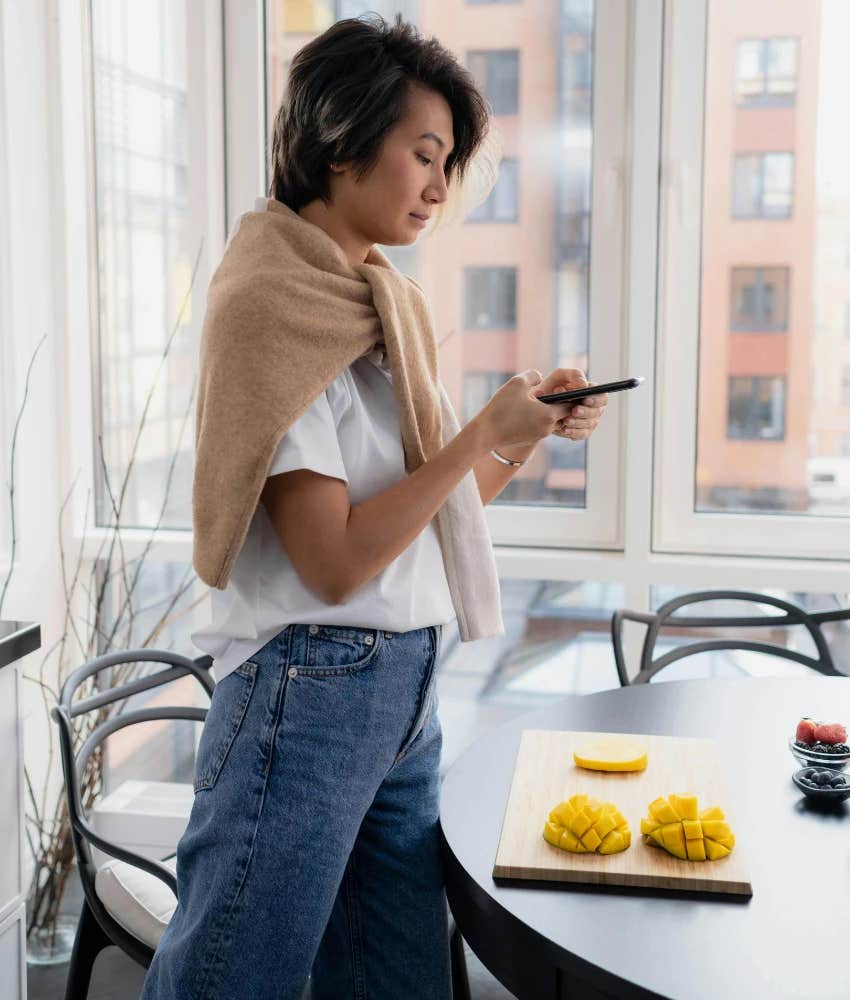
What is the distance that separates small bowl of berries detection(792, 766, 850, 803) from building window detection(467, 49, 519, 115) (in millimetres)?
1760

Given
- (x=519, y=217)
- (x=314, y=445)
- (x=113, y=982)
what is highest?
(x=519, y=217)

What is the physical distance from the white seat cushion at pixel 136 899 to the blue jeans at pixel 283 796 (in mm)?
283

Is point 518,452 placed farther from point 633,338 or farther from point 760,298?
point 760,298

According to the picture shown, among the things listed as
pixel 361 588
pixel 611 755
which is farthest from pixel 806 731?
pixel 361 588

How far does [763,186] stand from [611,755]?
1.60m

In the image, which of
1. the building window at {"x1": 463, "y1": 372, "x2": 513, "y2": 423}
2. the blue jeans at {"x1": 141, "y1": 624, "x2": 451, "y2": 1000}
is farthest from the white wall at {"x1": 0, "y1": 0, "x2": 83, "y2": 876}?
the blue jeans at {"x1": 141, "y1": 624, "x2": 451, "y2": 1000}

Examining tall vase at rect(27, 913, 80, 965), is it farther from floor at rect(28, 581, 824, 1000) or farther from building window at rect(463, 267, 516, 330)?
building window at rect(463, 267, 516, 330)

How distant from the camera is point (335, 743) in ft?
3.90

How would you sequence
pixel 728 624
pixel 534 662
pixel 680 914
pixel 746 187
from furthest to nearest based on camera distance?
pixel 534 662 < pixel 746 187 < pixel 728 624 < pixel 680 914

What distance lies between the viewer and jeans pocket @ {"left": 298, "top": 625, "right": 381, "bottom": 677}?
1193 millimetres

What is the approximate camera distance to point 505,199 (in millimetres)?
2609

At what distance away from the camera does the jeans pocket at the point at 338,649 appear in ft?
3.92

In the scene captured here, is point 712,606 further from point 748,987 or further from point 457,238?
point 748,987

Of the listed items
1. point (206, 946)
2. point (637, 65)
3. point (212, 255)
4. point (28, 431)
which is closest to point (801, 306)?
point (637, 65)
